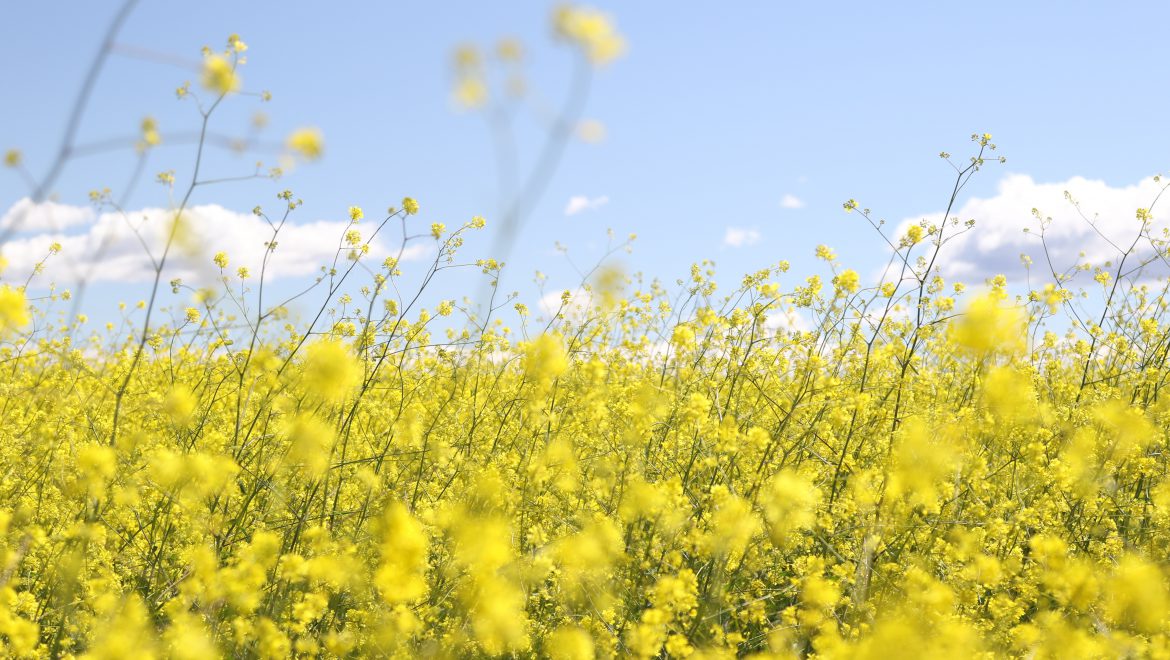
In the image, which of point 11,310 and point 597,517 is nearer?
point 11,310

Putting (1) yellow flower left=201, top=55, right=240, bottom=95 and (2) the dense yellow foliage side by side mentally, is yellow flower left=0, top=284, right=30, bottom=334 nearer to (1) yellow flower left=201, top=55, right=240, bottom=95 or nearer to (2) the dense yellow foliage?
(2) the dense yellow foliage

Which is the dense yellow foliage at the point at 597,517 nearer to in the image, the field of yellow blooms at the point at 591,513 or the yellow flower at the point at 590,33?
the field of yellow blooms at the point at 591,513

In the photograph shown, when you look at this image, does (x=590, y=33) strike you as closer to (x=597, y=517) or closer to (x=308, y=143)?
(x=308, y=143)

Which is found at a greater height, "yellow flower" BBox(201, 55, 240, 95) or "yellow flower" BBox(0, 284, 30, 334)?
"yellow flower" BBox(201, 55, 240, 95)

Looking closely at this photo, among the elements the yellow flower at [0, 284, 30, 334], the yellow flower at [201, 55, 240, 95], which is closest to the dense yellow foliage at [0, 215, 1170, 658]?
the yellow flower at [0, 284, 30, 334]

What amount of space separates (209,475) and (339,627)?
1.20 meters

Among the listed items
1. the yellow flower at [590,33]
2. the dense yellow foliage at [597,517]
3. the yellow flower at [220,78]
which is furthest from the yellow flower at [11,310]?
the yellow flower at [590,33]

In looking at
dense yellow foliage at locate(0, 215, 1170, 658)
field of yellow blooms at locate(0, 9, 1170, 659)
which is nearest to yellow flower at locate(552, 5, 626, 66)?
field of yellow blooms at locate(0, 9, 1170, 659)

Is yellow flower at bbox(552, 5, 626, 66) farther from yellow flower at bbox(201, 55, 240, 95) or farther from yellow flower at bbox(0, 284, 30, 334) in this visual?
yellow flower at bbox(0, 284, 30, 334)

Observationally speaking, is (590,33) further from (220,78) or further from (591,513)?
(591,513)

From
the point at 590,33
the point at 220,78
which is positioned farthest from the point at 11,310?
the point at 590,33

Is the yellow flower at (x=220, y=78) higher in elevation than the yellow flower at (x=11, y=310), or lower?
higher

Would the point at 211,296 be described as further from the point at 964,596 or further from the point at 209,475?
the point at 964,596

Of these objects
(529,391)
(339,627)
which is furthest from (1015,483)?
(339,627)
